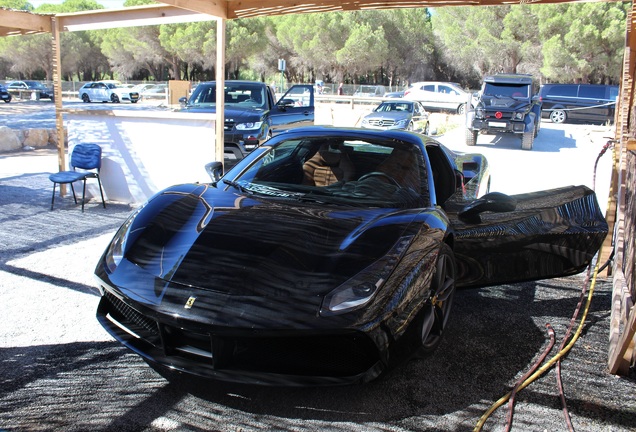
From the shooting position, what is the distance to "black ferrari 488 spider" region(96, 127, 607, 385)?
2602mm

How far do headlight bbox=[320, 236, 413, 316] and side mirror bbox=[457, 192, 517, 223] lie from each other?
1107 millimetres

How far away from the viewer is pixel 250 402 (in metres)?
2.89

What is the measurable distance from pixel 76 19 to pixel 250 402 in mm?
6613

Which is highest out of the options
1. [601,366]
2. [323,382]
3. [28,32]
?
[28,32]

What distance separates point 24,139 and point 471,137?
12.9 meters

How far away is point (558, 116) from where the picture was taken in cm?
2525

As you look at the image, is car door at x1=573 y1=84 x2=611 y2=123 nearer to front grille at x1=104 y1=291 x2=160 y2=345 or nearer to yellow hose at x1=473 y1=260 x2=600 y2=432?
yellow hose at x1=473 y1=260 x2=600 y2=432

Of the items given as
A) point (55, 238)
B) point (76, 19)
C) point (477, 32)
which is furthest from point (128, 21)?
point (477, 32)

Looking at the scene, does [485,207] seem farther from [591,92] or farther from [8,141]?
[591,92]

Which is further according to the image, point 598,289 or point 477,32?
point 477,32

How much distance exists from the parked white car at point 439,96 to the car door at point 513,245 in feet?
87.9

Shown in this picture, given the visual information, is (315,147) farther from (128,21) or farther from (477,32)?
(477,32)

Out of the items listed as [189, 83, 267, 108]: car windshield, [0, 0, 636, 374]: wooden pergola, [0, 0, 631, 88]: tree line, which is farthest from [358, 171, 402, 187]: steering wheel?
[0, 0, 631, 88]: tree line

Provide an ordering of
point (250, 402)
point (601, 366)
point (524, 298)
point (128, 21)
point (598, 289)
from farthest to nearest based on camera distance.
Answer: point (128, 21) → point (598, 289) → point (524, 298) → point (601, 366) → point (250, 402)
